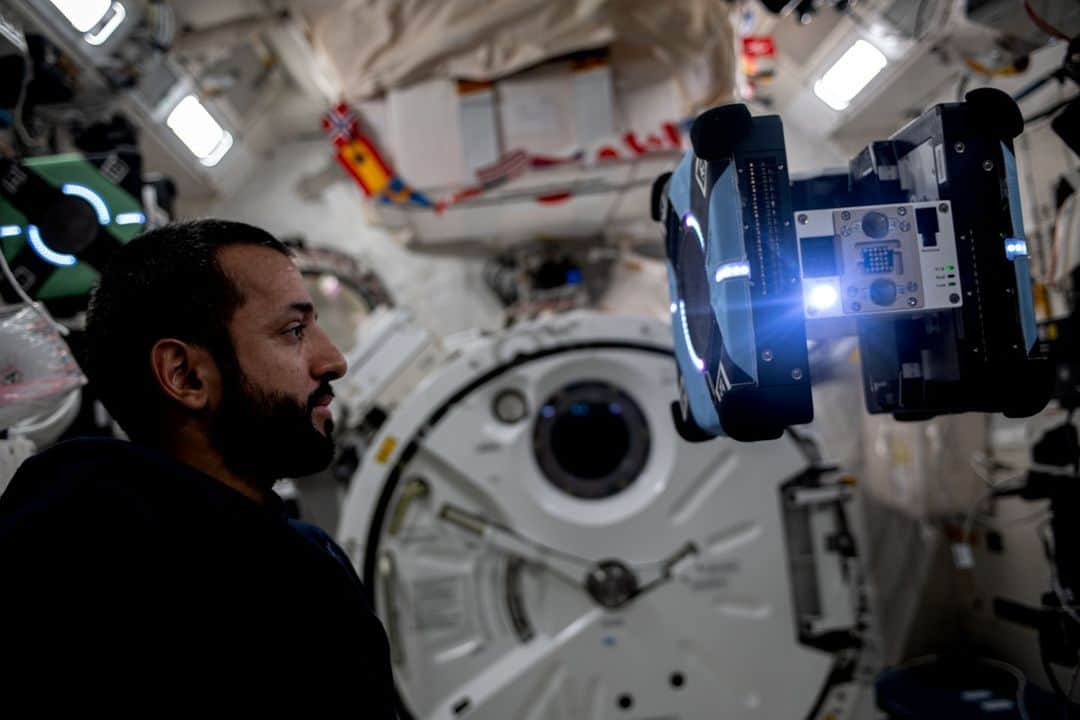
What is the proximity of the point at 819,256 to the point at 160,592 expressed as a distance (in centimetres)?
128

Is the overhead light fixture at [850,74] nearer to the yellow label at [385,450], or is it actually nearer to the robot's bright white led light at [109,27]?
the yellow label at [385,450]

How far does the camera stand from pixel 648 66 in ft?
11.3

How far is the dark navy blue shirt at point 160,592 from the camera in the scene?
1.20 metres

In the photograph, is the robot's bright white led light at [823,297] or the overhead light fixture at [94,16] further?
the overhead light fixture at [94,16]

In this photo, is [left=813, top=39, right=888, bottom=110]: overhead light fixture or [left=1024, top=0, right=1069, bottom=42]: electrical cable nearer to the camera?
[left=1024, top=0, right=1069, bottom=42]: electrical cable

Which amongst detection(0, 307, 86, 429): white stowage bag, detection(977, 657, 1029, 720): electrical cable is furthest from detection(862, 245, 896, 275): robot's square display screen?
detection(977, 657, 1029, 720): electrical cable

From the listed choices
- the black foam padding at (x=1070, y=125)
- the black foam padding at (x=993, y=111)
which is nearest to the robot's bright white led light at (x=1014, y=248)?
the black foam padding at (x=993, y=111)

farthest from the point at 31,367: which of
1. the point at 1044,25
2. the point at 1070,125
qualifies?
the point at 1044,25

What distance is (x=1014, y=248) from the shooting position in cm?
162

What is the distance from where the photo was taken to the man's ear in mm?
1554

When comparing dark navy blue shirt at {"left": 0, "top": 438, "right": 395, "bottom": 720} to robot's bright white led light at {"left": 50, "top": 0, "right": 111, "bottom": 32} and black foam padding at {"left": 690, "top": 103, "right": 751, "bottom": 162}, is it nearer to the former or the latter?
black foam padding at {"left": 690, "top": 103, "right": 751, "bottom": 162}

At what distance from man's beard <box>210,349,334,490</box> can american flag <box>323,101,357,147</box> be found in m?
2.04

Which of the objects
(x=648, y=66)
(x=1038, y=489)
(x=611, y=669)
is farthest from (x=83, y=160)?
(x=1038, y=489)

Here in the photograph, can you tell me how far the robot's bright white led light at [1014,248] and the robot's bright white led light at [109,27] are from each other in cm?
281
